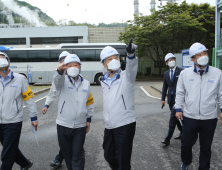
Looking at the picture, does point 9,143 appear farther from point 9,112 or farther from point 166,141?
point 166,141

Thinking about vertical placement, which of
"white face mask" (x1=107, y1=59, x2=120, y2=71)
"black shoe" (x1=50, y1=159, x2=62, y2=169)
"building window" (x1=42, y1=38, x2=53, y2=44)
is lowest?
"black shoe" (x1=50, y1=159, x2=62, y2=169)

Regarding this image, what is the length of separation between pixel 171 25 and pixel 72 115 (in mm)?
23372

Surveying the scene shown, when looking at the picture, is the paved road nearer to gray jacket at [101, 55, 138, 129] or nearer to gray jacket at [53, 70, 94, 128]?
gray jacket at [53, 70, 94, 128]

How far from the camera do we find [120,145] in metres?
2.79

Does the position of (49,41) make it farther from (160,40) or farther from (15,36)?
(160,40)

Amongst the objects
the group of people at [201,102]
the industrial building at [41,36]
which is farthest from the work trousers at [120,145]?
the industrial building at [41,36]

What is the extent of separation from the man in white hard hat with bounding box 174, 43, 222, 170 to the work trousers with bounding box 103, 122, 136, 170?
3.12 ft

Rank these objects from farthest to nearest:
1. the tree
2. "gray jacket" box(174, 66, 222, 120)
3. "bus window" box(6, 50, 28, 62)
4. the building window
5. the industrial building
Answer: the building window < the industrial building < the tree < "bus window" box(6, 50, 28, 62) < "gray jacket" box(174, 66, 222, 120)

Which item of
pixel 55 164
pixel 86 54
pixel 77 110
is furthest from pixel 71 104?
pixel 86 54

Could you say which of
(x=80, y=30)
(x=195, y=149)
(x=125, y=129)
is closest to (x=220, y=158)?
(x=195, y=149)

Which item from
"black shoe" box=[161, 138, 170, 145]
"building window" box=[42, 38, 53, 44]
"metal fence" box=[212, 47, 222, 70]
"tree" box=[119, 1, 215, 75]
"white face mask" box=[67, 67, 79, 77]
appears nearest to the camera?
"white face mask" box=[67, 67, 79, 77]

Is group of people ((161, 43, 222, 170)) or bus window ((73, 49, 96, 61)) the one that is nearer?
group of people ((161, 43, 222, 170))

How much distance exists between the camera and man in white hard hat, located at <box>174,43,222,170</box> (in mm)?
3154

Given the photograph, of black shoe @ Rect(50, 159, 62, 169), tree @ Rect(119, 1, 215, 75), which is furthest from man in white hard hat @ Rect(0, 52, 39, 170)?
tree @ Rect(119, 1, 215, 75)
